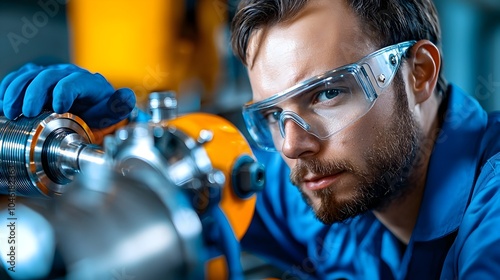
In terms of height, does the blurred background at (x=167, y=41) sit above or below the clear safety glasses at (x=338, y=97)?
above

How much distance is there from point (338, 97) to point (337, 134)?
0.05 m

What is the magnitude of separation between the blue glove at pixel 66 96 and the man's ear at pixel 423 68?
437 millimetres

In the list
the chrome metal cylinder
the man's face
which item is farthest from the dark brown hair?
the chrome metal cylinder

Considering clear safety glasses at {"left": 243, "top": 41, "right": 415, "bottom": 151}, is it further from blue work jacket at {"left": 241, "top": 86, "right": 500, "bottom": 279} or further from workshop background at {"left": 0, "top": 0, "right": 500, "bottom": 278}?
workshop background at {"left": 0, "top": 0, "right": 500, "bottom": 278}

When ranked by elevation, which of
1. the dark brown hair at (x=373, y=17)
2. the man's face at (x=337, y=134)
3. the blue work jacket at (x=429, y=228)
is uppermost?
the dark brown hair at (x=373, y=17)

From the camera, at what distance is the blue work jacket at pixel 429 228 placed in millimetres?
694

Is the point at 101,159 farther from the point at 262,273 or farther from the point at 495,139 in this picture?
the point at 262,273

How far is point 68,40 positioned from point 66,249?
1.31m

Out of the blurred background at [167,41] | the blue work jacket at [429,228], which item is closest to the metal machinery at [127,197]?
the blue work jacket at [429,228]

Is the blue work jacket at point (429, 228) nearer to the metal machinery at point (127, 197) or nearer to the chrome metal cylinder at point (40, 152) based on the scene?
the metal machinery at point (127, 197)

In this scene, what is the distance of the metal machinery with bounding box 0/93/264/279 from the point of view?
0.43 m

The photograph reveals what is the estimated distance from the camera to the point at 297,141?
2.51ft

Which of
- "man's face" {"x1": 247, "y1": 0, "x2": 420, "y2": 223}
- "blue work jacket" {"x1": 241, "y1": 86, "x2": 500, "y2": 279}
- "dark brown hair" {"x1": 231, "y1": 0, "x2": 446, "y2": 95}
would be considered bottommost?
"blue work jacket" {"x1": 241, "y1": 86, "x2": 500, "y2": 279}

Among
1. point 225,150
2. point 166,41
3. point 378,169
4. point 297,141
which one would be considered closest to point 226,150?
point 225,150
